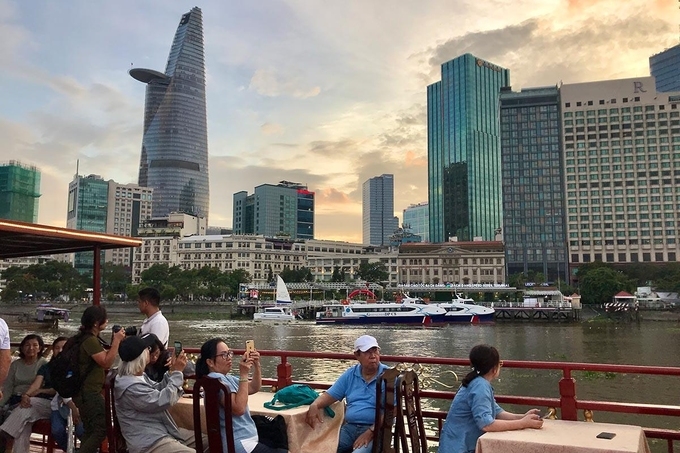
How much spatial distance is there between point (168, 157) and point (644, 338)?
15891cm

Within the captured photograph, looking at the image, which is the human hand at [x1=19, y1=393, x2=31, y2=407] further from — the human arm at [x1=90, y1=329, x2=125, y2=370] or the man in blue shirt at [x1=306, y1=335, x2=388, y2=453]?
the man in blue shirt at [x1=306, y1=335, x2=388, y2=453]

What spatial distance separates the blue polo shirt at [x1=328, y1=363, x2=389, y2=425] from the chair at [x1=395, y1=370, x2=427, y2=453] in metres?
0.37

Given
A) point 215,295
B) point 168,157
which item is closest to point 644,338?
point 215,295

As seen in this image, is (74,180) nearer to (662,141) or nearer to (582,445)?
(662,141)

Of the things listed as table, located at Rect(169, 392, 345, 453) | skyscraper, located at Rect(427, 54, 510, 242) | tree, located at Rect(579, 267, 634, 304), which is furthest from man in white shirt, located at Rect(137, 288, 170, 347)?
skyscraper, located at Rect(427, 54, 510, 242)

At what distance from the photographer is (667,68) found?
168 meters

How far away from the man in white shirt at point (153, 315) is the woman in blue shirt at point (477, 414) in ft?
9.82

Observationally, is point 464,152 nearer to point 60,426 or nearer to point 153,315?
point 153,315

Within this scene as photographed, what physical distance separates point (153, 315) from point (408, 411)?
3.00 m

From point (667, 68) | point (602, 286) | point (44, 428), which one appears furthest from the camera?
point (667, 68)

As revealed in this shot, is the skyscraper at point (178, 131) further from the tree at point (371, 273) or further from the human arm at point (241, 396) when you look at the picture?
the human arm at point (241, 396)

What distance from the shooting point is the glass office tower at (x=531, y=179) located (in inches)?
4427

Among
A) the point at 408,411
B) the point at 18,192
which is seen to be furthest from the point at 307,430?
the point at 18,192

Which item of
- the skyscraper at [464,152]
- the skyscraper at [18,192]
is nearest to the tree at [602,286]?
the skyscraper at [464,152]
